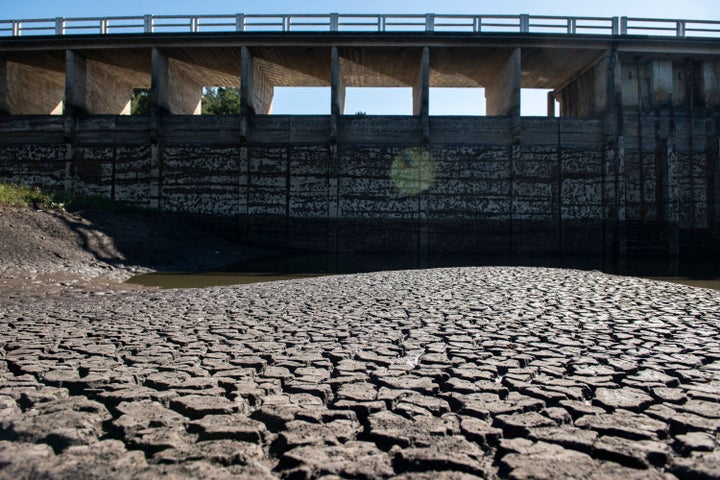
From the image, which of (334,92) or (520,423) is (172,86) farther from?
(520,423)

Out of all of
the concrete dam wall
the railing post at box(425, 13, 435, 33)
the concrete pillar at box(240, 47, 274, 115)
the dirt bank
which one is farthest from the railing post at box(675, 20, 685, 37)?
the dirt bank

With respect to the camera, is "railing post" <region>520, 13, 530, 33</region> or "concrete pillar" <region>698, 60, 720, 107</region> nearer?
"railing post" <region>520, 13, 530, 33</region>

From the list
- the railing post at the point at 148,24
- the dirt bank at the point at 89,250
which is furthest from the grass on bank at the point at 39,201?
the railing post at the point at 148,24

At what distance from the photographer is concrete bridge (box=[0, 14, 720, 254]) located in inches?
749

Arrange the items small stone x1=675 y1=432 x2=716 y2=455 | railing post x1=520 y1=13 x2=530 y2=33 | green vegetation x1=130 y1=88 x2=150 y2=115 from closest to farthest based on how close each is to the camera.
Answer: small stone x1=675 y1=432 x2=716 y2=455 < railing post x1=520 y1=13 x2=530 y2=33 < green vegetation x1=130 y1=88 x2=150 y2=115

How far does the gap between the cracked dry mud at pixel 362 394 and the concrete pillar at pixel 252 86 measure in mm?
15570

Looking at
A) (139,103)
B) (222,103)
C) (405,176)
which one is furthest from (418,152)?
(139,103)

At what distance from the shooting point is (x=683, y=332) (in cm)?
429

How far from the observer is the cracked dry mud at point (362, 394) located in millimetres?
1792

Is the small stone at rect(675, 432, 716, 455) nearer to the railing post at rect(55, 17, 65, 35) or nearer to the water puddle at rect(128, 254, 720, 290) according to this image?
the water puddle at rect(128, 254, 720, 290)

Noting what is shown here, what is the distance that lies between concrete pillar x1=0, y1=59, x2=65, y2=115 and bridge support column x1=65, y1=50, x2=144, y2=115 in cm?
274

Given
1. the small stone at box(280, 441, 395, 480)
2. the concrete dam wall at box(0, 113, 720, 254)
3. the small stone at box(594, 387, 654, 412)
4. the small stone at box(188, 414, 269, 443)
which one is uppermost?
the concrete dam wall at box(0, 113, 720, 254)

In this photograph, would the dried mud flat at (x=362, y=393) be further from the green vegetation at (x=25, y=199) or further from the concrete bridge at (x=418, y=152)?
the concrete bridge at (x=418, y=152)

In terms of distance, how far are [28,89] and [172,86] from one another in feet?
24.8
